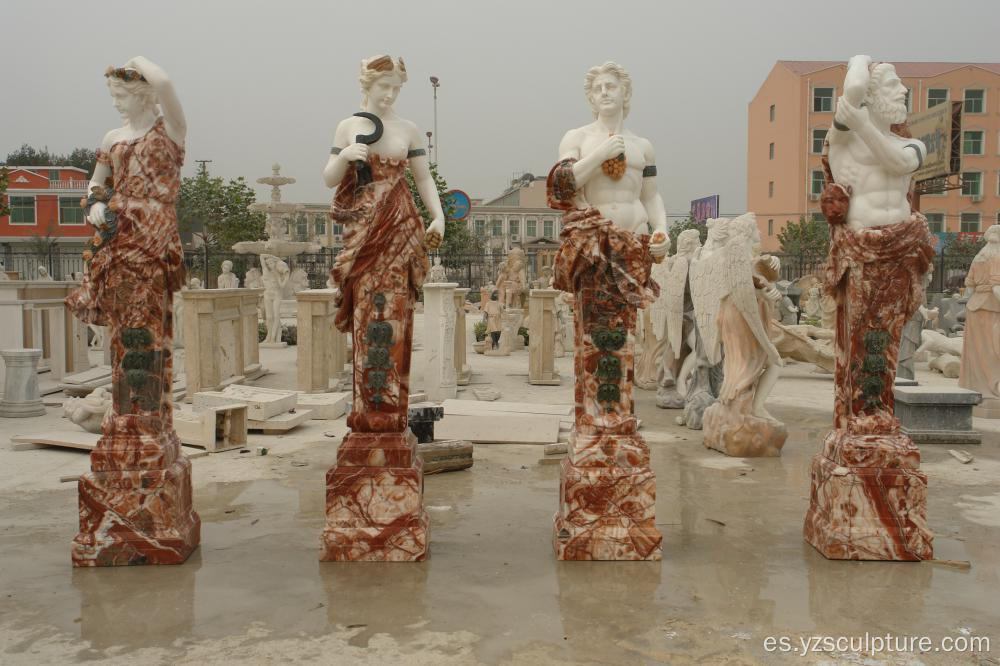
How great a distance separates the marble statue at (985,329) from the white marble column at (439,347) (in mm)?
6233

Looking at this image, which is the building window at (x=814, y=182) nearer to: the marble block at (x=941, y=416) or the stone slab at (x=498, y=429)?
the marble block at (x=941, y=416)

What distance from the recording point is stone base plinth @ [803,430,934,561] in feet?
15.9

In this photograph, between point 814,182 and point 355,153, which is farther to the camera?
point 814,182

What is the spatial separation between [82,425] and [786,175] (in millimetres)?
33040

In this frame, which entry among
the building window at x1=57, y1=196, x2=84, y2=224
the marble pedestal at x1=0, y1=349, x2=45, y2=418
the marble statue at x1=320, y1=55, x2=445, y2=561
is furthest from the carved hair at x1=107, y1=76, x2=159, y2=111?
the building window at x1=57, y1=196, x2=84, y2=224

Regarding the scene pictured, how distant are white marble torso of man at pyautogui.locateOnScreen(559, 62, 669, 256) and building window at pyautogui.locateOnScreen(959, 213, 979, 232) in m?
36.3

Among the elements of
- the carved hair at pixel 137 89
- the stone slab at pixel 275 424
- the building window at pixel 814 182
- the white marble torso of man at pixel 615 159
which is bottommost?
the stone slab at pixel 275 424

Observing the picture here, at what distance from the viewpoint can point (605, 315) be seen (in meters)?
4.98

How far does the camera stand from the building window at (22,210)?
4197 centimetres

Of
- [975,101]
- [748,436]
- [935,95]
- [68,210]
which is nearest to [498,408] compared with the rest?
[748,436]

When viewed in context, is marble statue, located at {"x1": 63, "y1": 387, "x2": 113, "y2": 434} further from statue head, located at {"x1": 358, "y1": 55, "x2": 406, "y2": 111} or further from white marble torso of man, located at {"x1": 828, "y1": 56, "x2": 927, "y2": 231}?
white marble torso of man, located at {"x1": 828, "y1": 56, "x2": 927, "y2": 231}

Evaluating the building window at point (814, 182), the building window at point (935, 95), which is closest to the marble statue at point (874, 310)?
the building window at point (814, 182)

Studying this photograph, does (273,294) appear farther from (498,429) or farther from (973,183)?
(973,183)

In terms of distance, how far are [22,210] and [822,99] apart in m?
37.5
